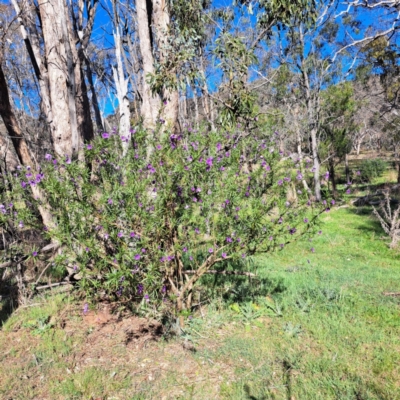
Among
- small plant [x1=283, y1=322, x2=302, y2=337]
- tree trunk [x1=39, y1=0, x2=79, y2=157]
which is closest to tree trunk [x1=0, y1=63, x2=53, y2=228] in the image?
tree trunk [x1=39, y1=0, x2=79, y2=157]

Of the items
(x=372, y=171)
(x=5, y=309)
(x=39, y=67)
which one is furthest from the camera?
(x=372, y=171)

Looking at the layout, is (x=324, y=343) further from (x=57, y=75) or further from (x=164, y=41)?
(x=57, y=75)

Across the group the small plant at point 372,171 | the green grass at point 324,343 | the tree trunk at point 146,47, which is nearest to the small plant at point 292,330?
the green grass at point 324,343

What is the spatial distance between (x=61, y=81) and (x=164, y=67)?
1.47m

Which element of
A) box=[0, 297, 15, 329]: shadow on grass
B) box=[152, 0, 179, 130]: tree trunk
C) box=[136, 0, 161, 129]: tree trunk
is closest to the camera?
box=[0, 297, 15, 329]: shadow on grass

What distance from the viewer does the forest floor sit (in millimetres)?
2789

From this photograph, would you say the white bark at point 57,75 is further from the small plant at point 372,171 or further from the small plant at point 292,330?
the small plant at point 372,171

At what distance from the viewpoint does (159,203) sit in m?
3.03

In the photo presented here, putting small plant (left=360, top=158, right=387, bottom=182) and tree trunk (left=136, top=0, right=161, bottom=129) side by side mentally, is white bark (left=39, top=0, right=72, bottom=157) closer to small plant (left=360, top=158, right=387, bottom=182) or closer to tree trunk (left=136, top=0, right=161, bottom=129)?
tree trunk (left=136, top=0, right=161, bottom=129)

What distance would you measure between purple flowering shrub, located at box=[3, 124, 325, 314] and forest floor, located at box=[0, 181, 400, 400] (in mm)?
625

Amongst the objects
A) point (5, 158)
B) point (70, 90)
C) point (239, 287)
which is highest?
point (70, 90)

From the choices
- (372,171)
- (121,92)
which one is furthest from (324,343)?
(372,171)

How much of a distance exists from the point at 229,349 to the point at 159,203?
5.40 ft

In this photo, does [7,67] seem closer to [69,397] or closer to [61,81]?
[61,81]
